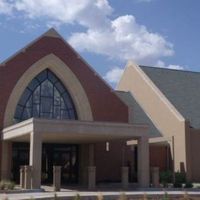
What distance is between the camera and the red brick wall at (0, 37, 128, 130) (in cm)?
3838

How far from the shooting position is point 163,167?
Answer: 44.1m

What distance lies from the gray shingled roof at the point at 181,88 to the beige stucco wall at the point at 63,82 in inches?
349

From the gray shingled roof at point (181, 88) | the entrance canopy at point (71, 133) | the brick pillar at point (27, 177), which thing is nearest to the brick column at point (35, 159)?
the entrance canopy at point (71, 133)

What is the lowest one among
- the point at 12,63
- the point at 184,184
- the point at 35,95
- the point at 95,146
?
the point at 184,184

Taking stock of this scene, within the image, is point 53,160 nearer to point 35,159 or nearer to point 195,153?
point 35,159

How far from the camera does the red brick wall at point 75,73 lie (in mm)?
38375

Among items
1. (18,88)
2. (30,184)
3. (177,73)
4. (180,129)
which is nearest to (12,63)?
(18,88)

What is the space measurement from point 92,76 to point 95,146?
19.0 ft

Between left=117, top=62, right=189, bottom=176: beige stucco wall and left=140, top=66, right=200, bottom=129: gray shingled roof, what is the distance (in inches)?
32.7

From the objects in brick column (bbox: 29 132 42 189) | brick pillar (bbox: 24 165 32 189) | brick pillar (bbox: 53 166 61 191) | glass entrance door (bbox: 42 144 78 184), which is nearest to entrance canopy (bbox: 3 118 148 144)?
brick column (bbox: 29 132 42 189)

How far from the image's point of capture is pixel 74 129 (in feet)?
105

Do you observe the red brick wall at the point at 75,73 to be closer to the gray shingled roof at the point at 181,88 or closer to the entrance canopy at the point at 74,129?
the entrance canopy at the point at 74,129

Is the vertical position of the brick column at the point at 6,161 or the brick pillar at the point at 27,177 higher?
the brick column at the point at 6,161

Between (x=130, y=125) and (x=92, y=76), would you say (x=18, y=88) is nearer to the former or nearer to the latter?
(x=92, y=76)
